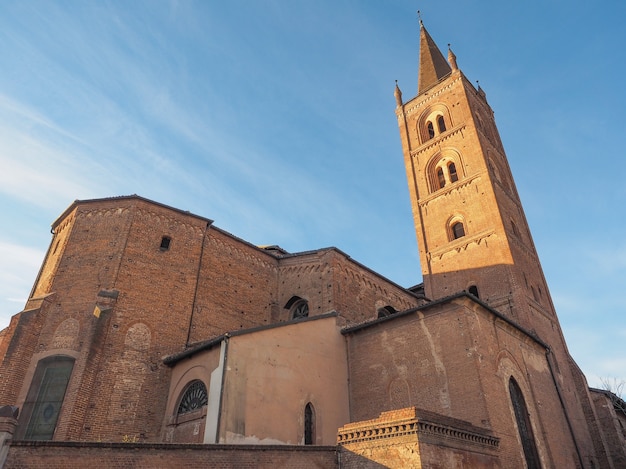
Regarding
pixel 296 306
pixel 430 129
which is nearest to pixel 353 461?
pixel 296 306

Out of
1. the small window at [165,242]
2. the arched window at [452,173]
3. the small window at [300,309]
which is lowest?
the small window at [300,309]

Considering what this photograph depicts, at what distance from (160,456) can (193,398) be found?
443 centimetres

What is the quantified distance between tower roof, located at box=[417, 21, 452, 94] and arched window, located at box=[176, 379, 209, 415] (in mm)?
23858

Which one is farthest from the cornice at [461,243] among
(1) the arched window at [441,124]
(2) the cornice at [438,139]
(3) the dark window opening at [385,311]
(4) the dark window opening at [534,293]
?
(1) the arched window at [441,124]

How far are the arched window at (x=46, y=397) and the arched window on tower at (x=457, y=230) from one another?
17808mm

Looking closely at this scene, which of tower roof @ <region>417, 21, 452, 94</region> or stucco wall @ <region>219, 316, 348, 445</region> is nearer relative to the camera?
stucco wall @ <region>219, 316, 348, 445</region>

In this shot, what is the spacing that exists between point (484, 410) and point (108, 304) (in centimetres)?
1058

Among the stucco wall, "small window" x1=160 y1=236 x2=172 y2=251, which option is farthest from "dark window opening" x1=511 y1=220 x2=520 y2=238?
"small window" x1=160 y1=236 x2=172 y2=251

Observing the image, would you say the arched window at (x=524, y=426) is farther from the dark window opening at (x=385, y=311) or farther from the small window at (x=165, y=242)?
the small window at (x=165, y=242)

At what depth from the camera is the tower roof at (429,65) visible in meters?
29.7

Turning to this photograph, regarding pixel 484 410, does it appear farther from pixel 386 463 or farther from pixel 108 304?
pixel 108 304

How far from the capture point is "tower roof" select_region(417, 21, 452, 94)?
2972cm

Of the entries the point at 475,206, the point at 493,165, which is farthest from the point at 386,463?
the point at 493,165

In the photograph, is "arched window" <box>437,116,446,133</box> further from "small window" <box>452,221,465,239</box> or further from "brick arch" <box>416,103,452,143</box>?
"small window" <box>452,221,465,239</box>
